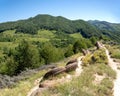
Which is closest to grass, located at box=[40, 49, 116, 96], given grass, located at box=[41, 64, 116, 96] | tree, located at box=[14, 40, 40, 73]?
grass, located at box=[41, 64, 116, 96]

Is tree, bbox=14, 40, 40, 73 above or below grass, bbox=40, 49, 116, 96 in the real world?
below

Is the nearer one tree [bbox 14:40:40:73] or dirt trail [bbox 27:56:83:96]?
dirt trail [bbox 27:56:83:96]

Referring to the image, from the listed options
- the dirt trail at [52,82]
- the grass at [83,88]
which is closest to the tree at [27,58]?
the dirt trail at [52,82]

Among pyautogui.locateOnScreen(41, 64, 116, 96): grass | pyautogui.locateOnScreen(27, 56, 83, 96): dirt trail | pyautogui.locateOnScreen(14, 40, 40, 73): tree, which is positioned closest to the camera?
pyautogui.locateOnScreen(41, 64, 116, 96): grass

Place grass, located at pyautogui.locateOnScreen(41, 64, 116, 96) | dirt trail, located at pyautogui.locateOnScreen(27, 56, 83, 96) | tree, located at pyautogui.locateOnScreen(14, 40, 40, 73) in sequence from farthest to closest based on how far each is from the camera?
tree, located at pyautogui.locateOnScreen(14, 40, 40, 73)
dirt trail, located at pyautogui.locateOnScreen(27, 56, 83, 96)
grass, located at pyautogui.locateOnScreen(41, 64, 116, 96)

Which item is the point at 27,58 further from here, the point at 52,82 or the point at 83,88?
the point at 83,88

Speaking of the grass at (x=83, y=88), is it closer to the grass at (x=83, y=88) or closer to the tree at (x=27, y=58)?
the grass at (x=83, y=88)

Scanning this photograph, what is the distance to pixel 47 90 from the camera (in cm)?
1702

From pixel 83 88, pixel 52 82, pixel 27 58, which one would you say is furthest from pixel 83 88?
pixel 27 58

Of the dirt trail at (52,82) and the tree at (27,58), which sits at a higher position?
the dirt trail at (52,82)

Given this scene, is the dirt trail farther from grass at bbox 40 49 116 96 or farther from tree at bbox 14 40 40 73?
tree at bbox 14 40 40 73

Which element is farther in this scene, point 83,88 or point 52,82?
point 52,82

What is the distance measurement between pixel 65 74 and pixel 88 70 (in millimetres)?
2480

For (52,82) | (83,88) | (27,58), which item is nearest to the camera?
(83,88)
